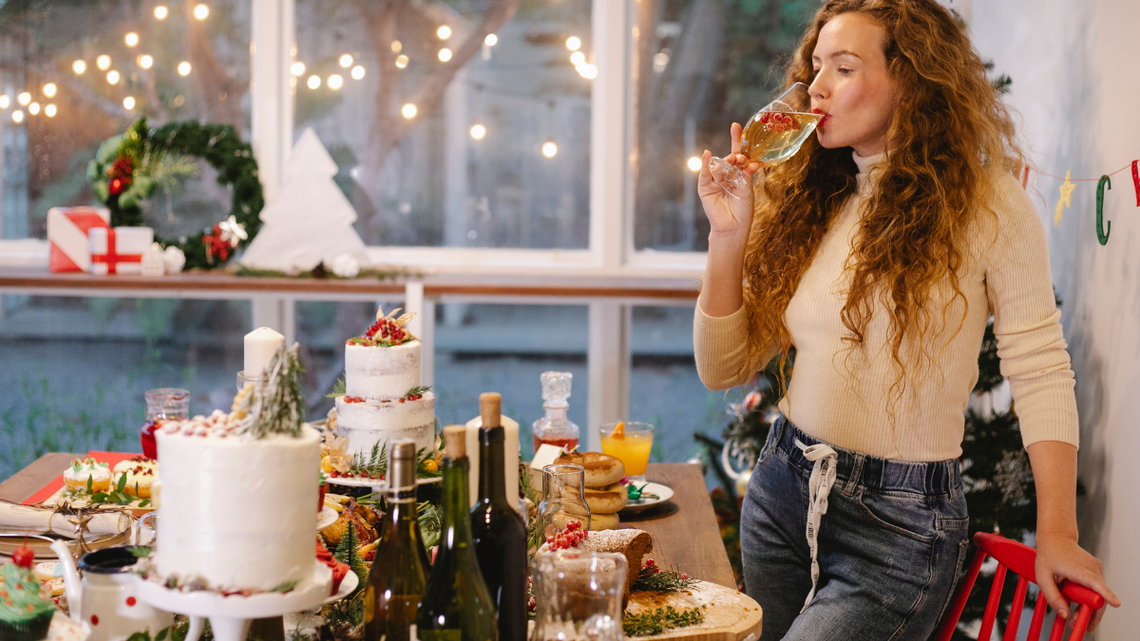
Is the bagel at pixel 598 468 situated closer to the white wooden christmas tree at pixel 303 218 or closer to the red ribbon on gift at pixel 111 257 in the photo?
the white wooden christmas tree at pixel 303 218

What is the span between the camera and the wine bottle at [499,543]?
3.10 ft

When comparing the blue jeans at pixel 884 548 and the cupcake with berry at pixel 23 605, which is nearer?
the cupcake with berry at pixel 23 605

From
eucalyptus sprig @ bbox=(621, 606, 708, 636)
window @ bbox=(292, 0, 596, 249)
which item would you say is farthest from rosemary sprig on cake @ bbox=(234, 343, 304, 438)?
window @ bbox=(292, 0, 596, 249)

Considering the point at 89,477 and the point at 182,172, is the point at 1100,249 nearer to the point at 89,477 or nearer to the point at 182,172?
the point at 89,477

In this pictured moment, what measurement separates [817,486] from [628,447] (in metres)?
0.50

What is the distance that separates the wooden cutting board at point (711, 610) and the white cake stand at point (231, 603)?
0.40m

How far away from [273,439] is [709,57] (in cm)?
284

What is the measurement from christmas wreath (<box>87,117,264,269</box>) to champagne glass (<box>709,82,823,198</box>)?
84.8 inches

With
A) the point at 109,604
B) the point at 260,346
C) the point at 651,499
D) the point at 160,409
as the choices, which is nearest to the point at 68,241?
the point at 160,409

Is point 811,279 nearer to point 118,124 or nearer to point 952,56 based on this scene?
point 952,56

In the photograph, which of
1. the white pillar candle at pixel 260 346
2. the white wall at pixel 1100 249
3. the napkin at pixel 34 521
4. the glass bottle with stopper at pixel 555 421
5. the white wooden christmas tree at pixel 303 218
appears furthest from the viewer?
the white wooden christmas tree at pixel 303 218

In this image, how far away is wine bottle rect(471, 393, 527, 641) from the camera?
0.95 metres

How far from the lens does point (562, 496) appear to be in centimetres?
117

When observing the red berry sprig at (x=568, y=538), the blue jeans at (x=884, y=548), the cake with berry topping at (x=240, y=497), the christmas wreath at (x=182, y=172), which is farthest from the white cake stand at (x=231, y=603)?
the christmas wreath at (x=182, y=172)
